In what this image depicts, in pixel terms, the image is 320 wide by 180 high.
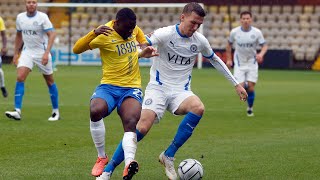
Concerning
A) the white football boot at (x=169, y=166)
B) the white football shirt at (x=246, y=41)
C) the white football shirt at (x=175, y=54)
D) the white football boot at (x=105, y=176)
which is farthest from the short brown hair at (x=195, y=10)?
the white football shirt at (x=246, y=41)

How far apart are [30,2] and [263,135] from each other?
216 inches

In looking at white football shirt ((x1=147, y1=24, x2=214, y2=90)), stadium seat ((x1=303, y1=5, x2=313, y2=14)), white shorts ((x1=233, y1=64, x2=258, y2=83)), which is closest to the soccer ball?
white football shirt ((x1=147, y1=24, x2=214, y2=90))

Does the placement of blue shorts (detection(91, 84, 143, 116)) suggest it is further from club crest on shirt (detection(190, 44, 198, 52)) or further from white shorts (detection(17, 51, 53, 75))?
white shorts (detection(17, 51, 53, 75))

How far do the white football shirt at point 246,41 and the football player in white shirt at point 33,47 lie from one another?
4806mm

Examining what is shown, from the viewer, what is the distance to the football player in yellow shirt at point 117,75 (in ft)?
31.8

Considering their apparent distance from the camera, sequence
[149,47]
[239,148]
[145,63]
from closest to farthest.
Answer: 1. [149,47]
2. [239,148]
3. [145,63]

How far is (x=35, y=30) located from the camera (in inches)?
679

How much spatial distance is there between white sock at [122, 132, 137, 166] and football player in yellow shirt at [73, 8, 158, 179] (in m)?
0.02

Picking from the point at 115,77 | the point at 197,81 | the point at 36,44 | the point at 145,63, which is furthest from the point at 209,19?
the point at 115,77

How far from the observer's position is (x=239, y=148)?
41.8 ft

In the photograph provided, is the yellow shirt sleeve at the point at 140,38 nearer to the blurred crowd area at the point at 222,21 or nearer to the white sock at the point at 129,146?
the white sock at the point at 129,146

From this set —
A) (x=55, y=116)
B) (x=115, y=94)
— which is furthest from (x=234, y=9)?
(x=115, y=94)

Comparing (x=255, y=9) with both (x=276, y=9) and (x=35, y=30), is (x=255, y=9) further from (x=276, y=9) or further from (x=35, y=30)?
(x=35, y=30)

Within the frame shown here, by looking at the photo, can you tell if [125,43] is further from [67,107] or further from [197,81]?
[197,81]
